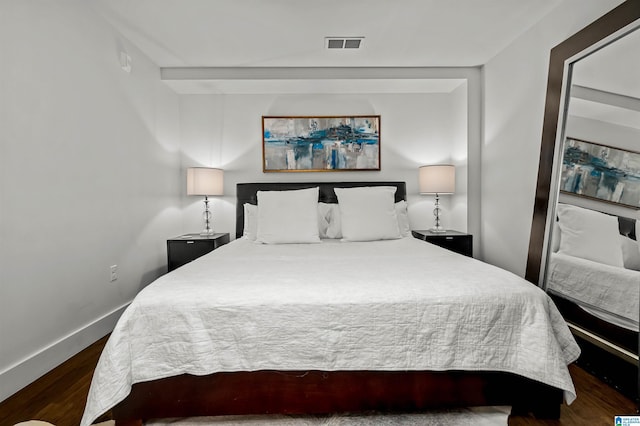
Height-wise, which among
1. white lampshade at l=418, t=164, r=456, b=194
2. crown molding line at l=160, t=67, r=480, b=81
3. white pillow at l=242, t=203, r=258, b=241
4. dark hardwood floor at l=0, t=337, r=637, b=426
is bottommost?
dark hardwood floor at l=0, t=337, r=637, b=426

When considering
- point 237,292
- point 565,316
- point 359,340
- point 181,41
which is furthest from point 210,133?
point 565,316

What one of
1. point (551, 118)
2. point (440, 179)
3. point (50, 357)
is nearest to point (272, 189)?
point (440, 179)

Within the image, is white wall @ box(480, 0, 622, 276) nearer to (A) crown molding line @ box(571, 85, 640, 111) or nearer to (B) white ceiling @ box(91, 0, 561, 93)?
(B) white ceiling @ box(91, 0, 561, 93)

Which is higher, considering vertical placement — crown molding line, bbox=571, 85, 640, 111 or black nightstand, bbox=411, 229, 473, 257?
crown molding line, bbox=571, 85, 640, 111

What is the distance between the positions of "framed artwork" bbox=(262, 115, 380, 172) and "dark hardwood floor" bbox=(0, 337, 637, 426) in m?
2.52

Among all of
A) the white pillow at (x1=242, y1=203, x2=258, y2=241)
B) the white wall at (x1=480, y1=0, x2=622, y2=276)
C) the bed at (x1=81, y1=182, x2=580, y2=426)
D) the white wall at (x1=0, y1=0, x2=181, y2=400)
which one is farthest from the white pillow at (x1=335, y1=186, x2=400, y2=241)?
the white wall at (x1=0, y1=0, x2=181, y2=400)

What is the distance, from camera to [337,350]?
54.6 inches

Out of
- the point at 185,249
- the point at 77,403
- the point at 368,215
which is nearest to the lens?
the point at 77,403

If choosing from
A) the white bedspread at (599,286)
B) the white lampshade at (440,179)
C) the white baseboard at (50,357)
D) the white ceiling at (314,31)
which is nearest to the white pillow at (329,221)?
the white lampshade at (440,179)

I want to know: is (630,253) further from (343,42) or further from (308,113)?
(308,113)

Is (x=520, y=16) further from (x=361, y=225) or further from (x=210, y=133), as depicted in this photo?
(x=210, y=133)

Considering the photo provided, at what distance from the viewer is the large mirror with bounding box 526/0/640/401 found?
173 cm

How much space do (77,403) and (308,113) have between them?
3.20 meters

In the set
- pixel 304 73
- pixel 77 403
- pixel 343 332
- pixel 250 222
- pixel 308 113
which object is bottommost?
pixel 77 403
